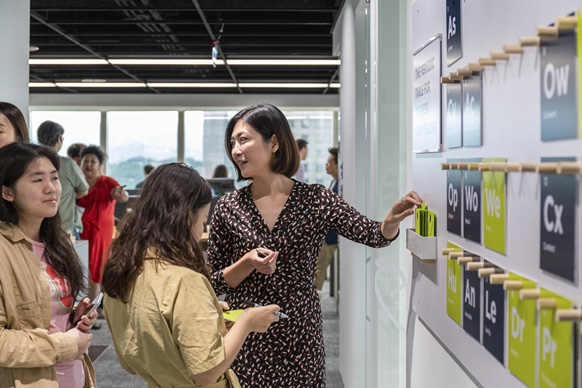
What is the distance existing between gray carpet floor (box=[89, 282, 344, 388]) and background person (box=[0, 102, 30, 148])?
8.44 feet

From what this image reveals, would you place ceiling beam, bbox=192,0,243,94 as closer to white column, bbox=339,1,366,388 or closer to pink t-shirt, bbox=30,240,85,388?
white column, bbox=339,1,366,388

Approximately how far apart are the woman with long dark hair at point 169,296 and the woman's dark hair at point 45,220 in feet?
1.60

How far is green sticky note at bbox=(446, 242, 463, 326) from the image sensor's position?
4.82 ft

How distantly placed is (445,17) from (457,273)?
65cm

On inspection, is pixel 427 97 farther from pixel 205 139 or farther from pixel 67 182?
pixel 205 139

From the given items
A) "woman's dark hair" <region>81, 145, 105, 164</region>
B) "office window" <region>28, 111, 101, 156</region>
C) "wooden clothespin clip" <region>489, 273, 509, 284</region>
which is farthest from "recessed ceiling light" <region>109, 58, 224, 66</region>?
"wooden clothespin clip" <region>489, 273, 509, 284</region>

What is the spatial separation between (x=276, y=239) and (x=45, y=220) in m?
0.77

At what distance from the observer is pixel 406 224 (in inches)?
88.2

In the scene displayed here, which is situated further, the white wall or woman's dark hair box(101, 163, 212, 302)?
the white wall

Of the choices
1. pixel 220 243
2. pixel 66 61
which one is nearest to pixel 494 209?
pixel 220 243

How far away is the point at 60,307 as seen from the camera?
199 centimetres

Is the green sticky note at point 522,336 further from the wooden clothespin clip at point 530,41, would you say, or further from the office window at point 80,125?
the office window at point 80,125

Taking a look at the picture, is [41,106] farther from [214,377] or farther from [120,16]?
[214,377]

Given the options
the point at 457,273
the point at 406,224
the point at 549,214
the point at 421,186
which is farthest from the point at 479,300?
the point at 406,224
